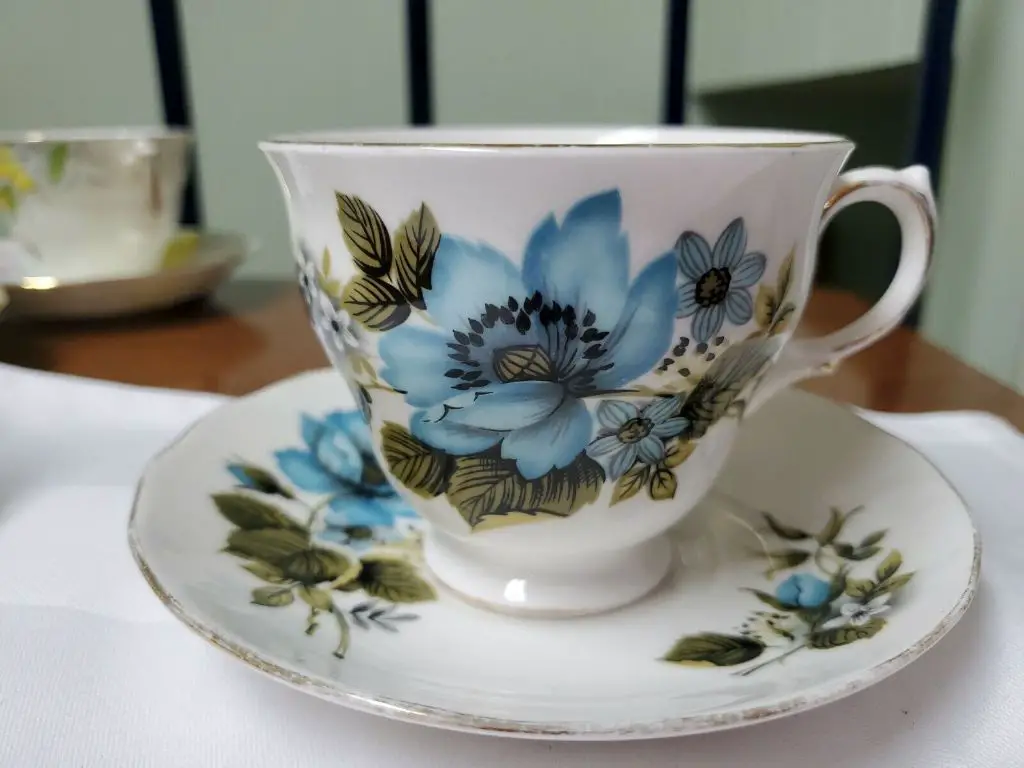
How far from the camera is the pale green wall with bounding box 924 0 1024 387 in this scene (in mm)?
550

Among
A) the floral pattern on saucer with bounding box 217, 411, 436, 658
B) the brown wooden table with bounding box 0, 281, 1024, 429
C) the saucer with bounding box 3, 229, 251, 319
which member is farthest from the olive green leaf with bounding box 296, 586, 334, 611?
the saucer with bounding box 3, 229, 251, 319

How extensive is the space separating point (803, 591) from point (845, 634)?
0.04 metres

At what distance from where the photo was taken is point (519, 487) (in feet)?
0.78

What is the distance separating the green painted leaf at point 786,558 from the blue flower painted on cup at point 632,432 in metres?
0.07

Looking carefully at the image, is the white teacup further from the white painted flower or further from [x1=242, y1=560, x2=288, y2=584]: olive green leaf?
the white painted flower

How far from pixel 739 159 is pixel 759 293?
0.14 feet

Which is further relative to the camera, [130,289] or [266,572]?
[130,289]

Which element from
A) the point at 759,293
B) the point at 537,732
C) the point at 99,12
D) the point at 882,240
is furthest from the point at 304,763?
the point at 99,12

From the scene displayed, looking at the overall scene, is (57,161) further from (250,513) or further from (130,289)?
(250,513)

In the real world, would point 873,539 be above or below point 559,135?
below

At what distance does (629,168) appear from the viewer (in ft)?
0.65

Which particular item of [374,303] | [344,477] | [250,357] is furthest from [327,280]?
[250,357]

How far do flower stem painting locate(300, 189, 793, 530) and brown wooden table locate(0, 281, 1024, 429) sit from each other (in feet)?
0.73

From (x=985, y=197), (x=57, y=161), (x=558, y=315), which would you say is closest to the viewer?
(x=558, y=315)
